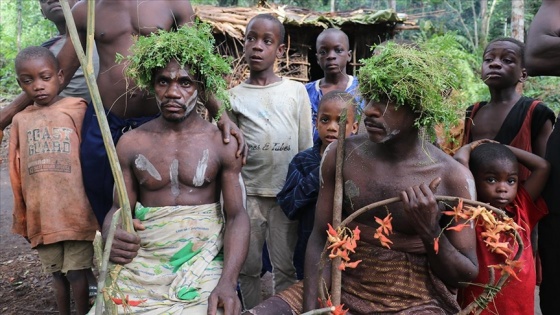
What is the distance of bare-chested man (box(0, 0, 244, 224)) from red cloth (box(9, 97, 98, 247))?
74mm

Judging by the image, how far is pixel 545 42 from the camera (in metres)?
2.50

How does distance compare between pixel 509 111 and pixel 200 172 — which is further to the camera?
pixel 509 111

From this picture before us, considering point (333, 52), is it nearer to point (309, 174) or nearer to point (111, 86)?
point (309, 174)

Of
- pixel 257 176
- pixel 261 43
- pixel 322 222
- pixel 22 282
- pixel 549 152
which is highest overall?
pixel 261 43

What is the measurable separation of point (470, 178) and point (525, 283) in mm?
740

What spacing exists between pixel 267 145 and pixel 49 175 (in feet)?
4.71

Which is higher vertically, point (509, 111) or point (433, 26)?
point (509, 111)

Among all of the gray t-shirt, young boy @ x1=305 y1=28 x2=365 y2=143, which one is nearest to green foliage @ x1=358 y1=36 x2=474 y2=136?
the gray t-shirt

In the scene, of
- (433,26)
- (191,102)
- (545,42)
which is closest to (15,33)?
(433,26)

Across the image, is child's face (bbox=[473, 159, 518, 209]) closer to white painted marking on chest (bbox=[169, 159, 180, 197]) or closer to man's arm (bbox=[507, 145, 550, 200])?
man's arm (bbox=[507, 145, 550, 200])

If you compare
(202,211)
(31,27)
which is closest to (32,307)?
(202,211)

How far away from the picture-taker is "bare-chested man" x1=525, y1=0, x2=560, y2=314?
2508 millimetres

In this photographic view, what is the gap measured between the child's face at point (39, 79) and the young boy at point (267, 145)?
1198 mm

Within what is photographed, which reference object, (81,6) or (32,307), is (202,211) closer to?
(81,6)
